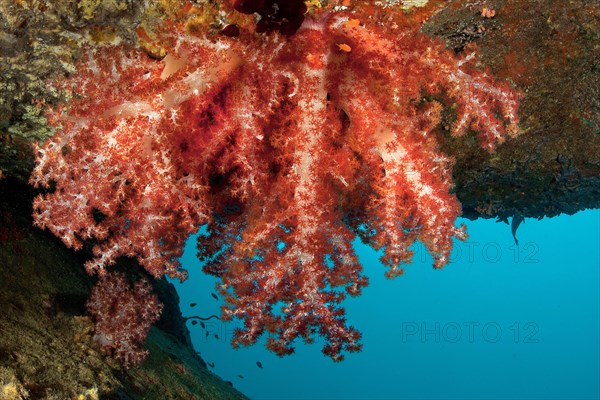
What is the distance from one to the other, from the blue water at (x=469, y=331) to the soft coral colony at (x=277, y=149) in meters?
70.6

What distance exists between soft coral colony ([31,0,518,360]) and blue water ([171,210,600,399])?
232 feet

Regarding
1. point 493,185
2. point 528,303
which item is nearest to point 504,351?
point 528,303

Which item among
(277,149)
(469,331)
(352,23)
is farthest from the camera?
(469,331)

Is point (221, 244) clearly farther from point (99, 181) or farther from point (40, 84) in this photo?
point (40, 84)

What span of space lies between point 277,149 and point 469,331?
118 metres

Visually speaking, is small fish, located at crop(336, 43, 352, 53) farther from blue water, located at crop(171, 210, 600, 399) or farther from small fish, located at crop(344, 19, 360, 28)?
blue water, located at crop(171, 210, 600, 399)

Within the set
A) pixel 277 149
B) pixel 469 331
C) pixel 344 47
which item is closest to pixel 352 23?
pixel 344 47

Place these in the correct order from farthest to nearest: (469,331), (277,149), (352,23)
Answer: (469,331), (277,149), (352,23)

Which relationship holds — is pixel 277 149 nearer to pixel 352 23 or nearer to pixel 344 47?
pixel 344 47

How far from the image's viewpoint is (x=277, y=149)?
300 centimetres

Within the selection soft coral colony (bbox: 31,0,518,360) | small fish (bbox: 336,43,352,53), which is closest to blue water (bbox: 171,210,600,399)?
soft coral colony (bbox: 31,0,518,360)

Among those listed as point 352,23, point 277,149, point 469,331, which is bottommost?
point 277,149

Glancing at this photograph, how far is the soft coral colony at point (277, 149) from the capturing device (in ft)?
8.39

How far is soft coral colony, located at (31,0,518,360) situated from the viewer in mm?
2557
